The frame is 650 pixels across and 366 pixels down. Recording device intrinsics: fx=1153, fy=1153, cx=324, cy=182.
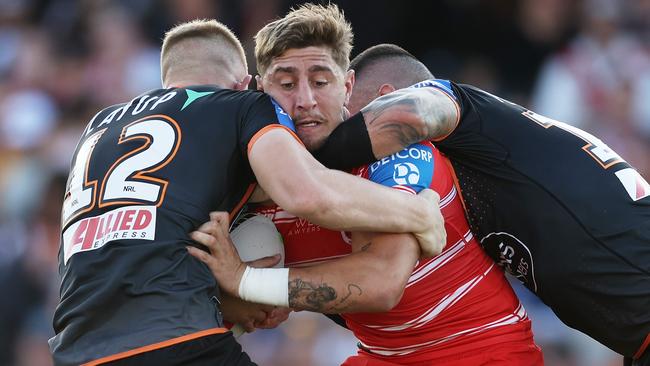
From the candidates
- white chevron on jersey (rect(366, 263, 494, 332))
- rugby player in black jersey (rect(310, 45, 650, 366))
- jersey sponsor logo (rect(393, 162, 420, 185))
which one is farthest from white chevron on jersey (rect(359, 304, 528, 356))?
jersey sponsor logo (rect(393, 162, 420, 185))

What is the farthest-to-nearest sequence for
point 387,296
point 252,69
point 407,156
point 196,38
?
1. point 252,69
2. point 196,38
3. point 407,156
4. point 387,296

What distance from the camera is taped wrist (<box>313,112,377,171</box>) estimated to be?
599 centimetres

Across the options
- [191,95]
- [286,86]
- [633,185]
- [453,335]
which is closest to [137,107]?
[191,95]

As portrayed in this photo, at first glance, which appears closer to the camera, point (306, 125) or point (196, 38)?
point (306, 125)

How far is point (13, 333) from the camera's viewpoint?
11.5 m

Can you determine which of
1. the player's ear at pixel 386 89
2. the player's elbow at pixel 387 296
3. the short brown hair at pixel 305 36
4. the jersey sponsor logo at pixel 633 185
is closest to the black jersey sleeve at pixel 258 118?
the short brown hair at pixel 305 36

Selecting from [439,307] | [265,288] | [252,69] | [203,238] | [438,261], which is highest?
[203,238]

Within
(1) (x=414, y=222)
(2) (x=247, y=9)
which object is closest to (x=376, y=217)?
(1) (x=414, y=222)

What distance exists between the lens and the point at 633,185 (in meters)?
6.27

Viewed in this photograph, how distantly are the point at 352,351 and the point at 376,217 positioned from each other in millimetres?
5223

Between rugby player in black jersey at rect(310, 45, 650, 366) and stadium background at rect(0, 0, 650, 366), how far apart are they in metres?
4.47

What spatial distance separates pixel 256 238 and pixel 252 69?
5.72 meters

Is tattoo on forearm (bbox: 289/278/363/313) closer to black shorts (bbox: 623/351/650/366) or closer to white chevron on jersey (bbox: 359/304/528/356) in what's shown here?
white chevron on jersey (bbox: 359/304/528/356)

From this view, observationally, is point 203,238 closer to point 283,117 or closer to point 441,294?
point 283,117
